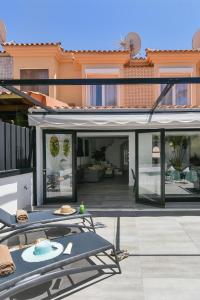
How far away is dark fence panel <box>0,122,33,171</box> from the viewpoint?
874cm

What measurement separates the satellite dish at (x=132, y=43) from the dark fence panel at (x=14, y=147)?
374 inches

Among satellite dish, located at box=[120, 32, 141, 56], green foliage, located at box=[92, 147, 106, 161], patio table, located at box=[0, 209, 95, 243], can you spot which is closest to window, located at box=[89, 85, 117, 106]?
satellite dish, located at box=[120, 32, 141, 56]

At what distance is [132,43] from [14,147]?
1128cm

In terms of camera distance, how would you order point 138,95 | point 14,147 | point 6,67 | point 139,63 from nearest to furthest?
point 14,147
point 138,95
point 6,67
point 139,63

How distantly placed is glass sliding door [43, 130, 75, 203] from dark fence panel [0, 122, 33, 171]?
838 mm

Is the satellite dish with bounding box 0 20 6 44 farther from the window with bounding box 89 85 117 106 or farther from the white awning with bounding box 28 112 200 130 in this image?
the white awning with bounding box 28 112 200 130

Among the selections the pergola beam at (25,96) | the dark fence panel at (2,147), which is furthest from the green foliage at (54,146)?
the dark fence panel at (2,147)

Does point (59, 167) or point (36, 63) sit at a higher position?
point (36, 63)

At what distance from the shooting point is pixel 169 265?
18.5ft

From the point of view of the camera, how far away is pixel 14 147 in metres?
9.62

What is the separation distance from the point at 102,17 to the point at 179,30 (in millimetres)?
3831

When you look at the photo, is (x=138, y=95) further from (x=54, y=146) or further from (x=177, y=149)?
(x=54, y=146)

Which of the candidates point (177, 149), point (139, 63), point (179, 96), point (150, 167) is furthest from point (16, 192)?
point (139, 63)

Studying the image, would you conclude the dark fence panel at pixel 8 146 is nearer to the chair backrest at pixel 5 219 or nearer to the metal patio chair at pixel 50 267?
the chair backrest at pixel 5 219
